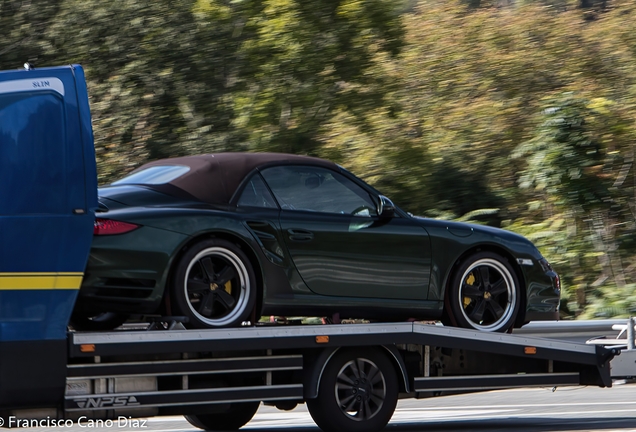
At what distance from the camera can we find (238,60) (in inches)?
618

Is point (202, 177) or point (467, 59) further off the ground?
point (467, 59)

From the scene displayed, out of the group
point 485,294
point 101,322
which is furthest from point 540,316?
point 101,322

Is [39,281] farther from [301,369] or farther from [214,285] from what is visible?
[301,369]

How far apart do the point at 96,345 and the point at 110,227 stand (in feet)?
2.61

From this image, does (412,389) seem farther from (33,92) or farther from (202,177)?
(33,92)

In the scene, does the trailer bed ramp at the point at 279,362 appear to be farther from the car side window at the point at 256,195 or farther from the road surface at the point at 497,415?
the car side window at the point at 256,195

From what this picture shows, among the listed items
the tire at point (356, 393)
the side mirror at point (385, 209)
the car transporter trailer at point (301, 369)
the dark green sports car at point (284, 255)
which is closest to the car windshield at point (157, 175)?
the dark green sports car at point (284, 255)

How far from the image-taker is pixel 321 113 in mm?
16125

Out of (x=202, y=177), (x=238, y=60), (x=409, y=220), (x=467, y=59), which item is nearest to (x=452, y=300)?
(x=409, y=220)

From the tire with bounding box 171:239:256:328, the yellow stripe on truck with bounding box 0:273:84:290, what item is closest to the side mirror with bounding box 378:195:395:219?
the tire with bounding box 171:239:256:328

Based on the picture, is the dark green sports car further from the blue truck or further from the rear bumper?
the blue truck

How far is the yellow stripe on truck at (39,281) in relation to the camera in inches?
226

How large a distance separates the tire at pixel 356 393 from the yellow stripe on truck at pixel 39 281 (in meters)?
2.11

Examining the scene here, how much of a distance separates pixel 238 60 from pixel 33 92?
32.5ft
